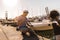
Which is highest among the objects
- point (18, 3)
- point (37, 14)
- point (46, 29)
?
point (18, 3)

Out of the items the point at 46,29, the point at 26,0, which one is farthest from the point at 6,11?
the point at 46,29

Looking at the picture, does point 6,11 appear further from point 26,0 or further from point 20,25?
point 20,25

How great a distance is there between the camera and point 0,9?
295 inches

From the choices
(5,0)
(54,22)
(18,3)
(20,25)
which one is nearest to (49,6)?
(18,3)

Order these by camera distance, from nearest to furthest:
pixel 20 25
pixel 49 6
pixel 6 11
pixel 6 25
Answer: pixel 20 25 → pixel 6 25 → pixel 49 6 → pixel 6 11

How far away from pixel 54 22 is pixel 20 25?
4.87 ft

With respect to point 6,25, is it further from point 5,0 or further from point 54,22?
point 54,22

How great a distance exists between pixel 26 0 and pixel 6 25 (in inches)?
82.5

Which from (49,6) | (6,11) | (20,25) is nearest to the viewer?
(20,25)

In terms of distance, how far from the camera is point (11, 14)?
7363 mm

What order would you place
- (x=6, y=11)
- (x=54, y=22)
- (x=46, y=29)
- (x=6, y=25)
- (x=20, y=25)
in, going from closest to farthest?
(x=54, y=22) → (x=20, y=25) → (x=46, y=29) → (x=6, y=25) → (x=6, y=11)

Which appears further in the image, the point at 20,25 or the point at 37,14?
the point at 37,14

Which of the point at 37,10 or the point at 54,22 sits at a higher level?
the point at 37,10

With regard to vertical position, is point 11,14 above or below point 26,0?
below
